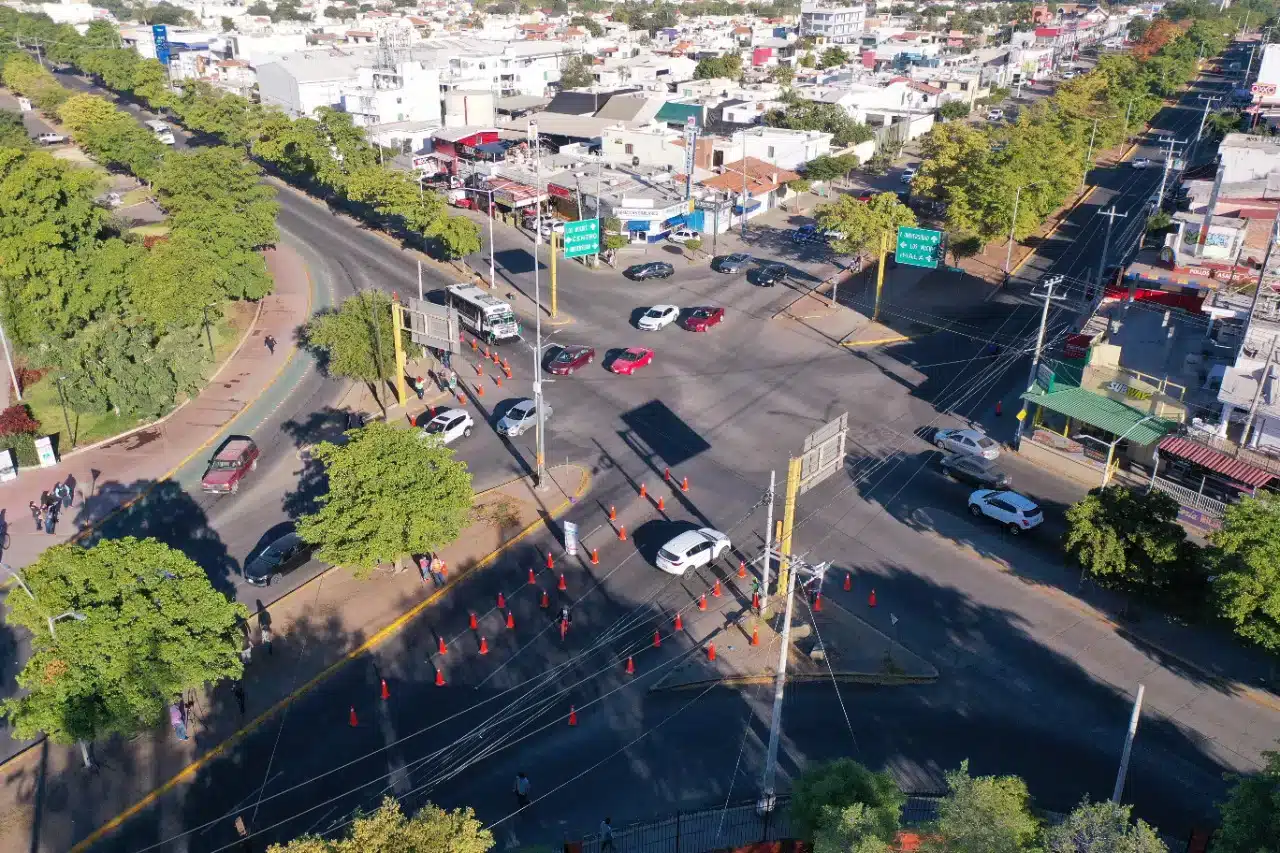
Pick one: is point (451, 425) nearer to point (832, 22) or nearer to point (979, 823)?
point (979, 823)

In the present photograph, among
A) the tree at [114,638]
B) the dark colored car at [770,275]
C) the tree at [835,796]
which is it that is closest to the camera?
the tree at [835,796]

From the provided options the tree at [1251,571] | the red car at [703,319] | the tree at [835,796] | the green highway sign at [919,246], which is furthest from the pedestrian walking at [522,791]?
the green highway sign at [919,246]

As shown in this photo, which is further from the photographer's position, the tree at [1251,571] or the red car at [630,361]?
the red car at [630,361]

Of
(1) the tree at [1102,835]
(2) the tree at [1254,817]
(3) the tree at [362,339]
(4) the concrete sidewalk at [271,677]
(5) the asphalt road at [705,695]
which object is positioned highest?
(1) the tree at [1102,835]

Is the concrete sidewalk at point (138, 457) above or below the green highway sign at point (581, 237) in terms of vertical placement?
below

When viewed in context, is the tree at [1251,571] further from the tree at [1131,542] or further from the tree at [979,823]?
the tree at [979,823]

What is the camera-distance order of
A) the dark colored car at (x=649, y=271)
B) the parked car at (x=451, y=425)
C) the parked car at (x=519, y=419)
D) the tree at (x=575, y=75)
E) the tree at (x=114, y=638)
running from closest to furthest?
1. the tree at (x=114, y=638)
2. the parked car at (x=451, y=425)
3. the parked car at (x=519, y=419)
4. the dark colored car at (x=649, y=271)
5. the tree at (x=575, y=75)
